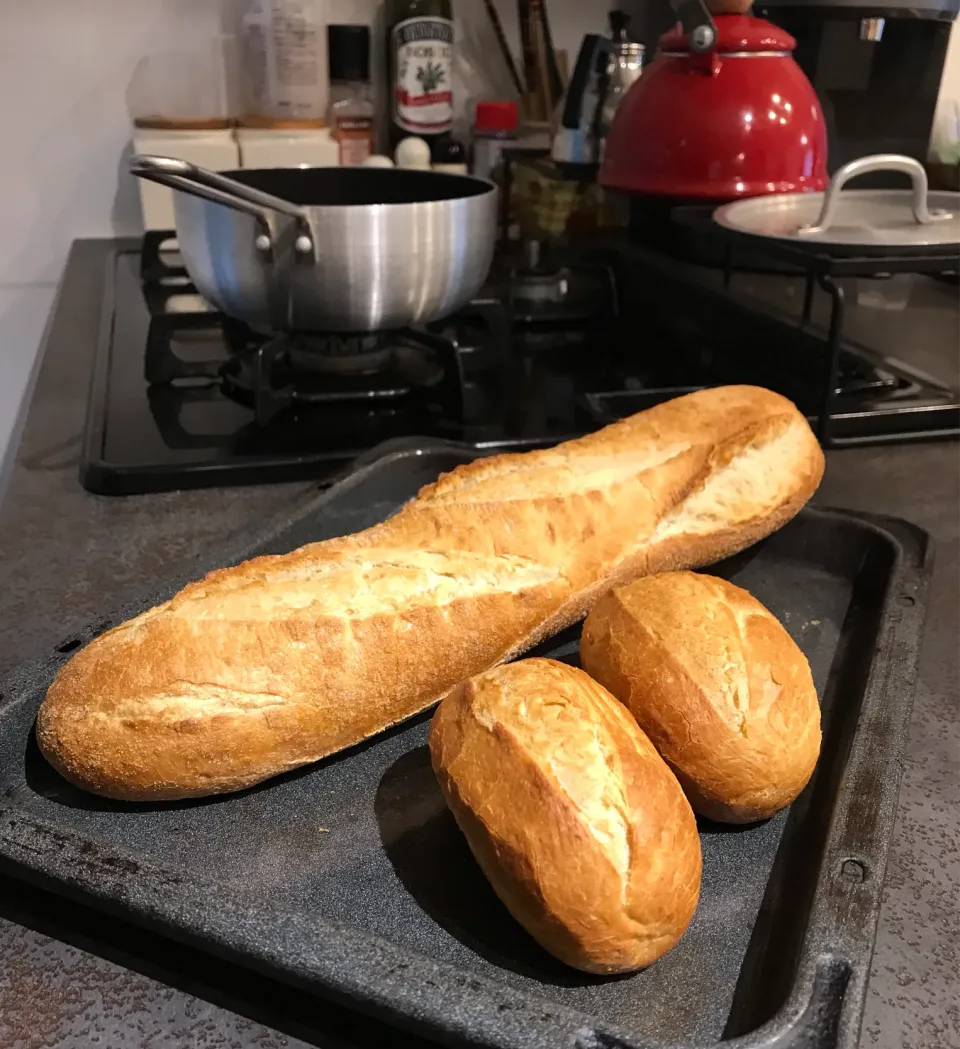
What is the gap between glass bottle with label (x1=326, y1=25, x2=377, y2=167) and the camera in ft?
4.47

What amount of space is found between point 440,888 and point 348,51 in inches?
50.5

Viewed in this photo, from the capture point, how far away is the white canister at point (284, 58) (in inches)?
52.7

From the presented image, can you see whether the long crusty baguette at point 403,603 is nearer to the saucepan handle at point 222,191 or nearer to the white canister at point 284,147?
the saucepan handle at point 222,191

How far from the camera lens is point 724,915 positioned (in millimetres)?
422

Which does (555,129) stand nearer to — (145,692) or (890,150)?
(890,150)

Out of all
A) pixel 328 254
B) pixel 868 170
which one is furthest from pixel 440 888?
pixel 868 170

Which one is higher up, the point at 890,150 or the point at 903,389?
the point at 890,150

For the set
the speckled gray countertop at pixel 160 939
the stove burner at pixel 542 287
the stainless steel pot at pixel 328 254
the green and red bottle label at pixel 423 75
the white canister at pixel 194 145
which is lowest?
the speckled gray countertop at pixel 160 939

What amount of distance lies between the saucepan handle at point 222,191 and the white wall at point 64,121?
79 centimetres

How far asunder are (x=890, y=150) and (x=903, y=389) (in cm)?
60

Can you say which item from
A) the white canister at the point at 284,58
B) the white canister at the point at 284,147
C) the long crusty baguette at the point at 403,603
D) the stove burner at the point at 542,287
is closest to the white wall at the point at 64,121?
the white canister at the point at 284,58

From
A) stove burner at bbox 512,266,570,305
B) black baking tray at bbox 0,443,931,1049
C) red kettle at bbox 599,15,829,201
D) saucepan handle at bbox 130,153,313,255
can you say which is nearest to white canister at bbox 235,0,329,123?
stove burner at bbox 512,266,570,305

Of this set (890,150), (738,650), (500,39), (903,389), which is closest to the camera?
(738,650)

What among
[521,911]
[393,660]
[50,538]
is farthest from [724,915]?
[50,538]
